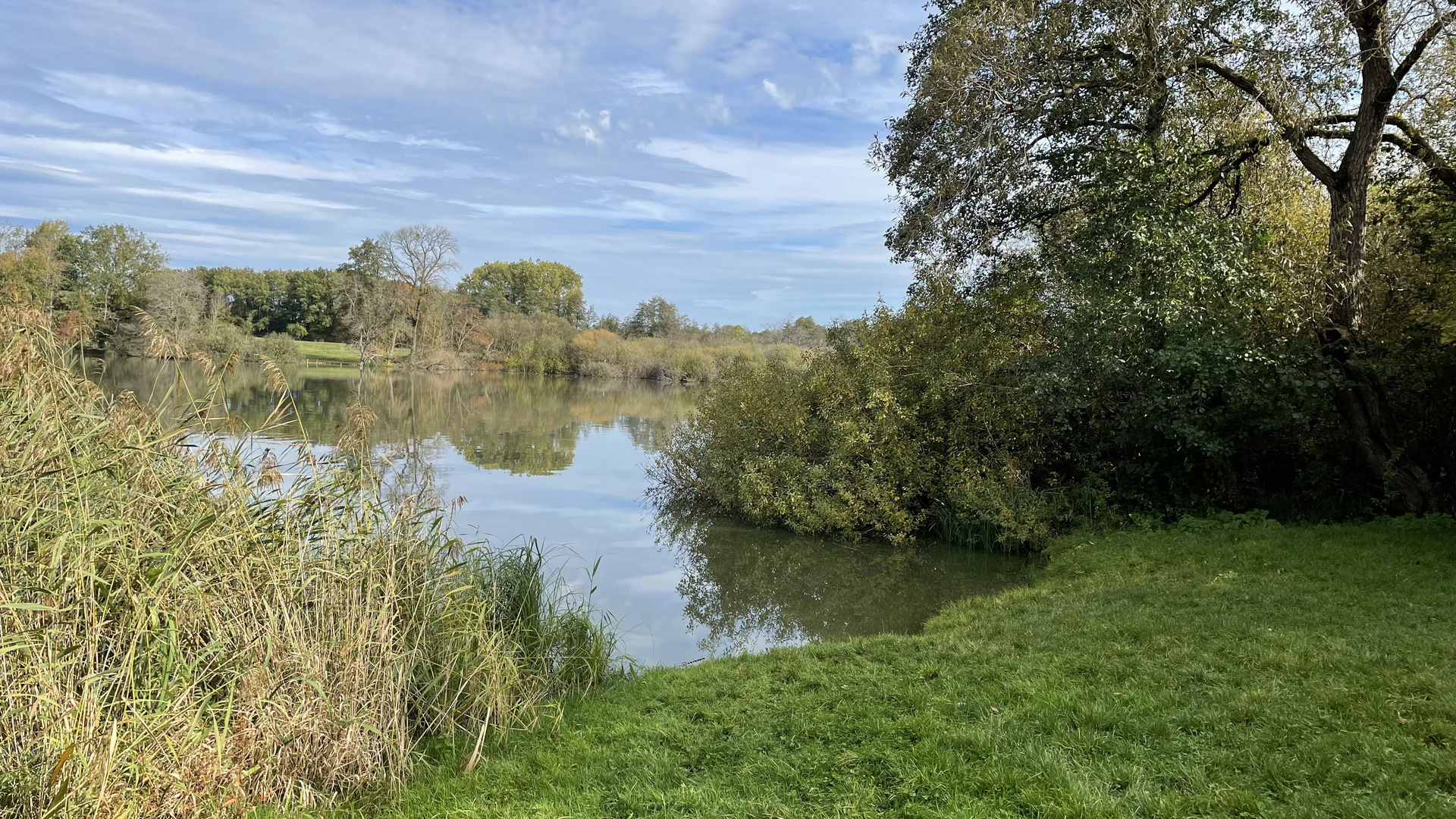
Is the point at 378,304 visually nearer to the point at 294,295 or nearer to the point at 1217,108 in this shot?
the point at 294,295

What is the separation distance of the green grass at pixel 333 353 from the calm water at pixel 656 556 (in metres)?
32.4

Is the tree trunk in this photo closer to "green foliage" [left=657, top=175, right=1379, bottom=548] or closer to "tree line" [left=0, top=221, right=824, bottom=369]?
"green foliage" [left=657, top=175, right=1379, bottom=548]

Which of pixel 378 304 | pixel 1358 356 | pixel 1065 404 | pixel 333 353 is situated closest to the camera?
pixel 1358 356

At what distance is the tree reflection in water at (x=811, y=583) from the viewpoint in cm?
914

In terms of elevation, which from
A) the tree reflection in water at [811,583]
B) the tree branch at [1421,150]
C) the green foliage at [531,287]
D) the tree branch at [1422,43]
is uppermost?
the green foliage at [531,287]

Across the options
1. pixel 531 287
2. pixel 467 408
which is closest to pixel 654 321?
pixel 531 287

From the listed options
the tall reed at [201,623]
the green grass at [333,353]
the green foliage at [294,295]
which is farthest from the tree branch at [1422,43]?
the green foliage at [294,295]

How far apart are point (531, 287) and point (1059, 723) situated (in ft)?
289

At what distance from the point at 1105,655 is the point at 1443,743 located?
215cm

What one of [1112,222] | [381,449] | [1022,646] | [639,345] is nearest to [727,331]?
[639,345]

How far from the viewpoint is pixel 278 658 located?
4.43 m

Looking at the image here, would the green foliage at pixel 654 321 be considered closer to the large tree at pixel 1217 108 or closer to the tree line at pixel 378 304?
the tree line at pixel 378 304

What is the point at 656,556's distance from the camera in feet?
40.8

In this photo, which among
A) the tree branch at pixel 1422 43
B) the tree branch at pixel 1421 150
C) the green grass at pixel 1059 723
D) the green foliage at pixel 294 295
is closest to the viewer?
the green grass at pixel 1059 723
